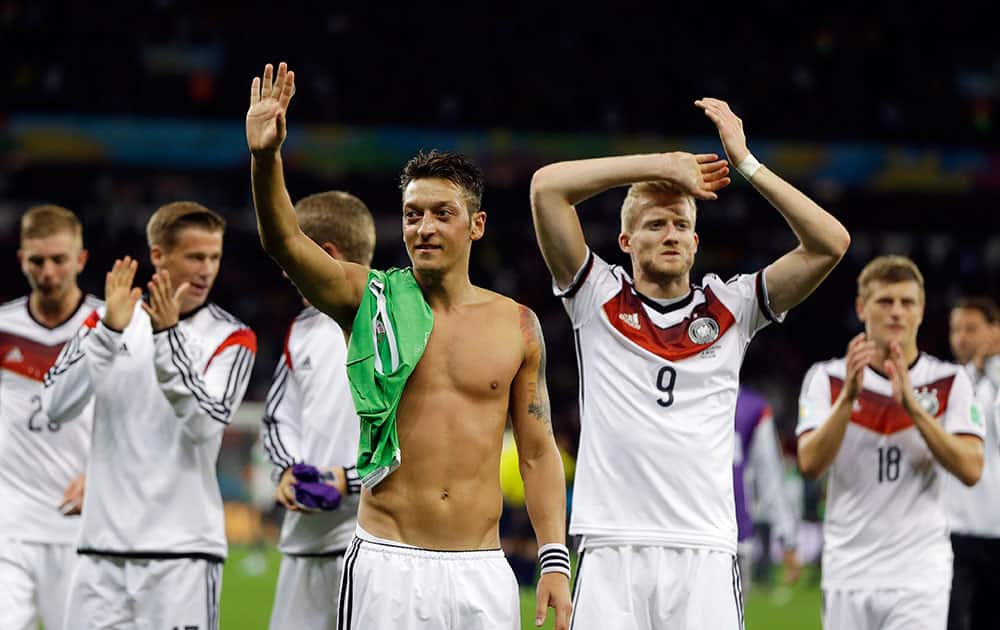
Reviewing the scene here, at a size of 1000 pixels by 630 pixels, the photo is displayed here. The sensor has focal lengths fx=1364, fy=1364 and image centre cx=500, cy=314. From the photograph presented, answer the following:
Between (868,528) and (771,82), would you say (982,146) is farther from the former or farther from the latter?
(868,528)

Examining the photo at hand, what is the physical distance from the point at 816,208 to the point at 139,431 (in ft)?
9.48

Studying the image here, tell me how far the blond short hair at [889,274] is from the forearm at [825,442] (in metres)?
0.65

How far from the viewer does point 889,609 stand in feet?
20.9

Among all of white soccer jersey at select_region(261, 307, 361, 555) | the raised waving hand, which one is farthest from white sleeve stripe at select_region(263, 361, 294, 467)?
the raised waving hand

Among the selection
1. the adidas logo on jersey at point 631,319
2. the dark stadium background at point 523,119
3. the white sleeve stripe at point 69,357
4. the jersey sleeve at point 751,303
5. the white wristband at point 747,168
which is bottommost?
the white sleeve stripe at point 69,357

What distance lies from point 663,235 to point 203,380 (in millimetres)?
2029

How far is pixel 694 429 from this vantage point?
488cm

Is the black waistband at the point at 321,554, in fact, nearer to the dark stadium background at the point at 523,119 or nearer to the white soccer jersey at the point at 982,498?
the white soccer jersey at the point at 982,498

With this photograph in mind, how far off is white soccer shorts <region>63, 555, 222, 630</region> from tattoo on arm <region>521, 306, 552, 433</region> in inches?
74.7

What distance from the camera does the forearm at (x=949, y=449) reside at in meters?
6.20

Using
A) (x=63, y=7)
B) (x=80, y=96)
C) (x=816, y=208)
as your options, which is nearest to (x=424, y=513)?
(x=816, y=208)

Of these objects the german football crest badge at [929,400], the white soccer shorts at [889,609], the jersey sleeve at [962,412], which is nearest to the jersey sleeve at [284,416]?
the white soccer shorts at [889,609]

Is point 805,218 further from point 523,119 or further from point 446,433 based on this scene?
point 523,119

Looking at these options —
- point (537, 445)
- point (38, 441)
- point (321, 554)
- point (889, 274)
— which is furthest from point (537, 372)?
point (38, 441)
